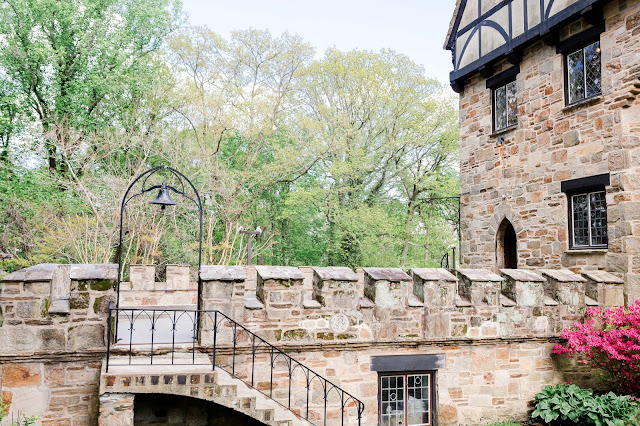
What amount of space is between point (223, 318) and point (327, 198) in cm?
1625

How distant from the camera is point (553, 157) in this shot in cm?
999

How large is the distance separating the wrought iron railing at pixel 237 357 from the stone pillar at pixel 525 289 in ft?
9.71

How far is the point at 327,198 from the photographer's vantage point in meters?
22.4

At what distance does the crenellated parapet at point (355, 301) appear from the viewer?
5.86m

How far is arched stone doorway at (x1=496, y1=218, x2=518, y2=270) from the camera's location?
11469 mm

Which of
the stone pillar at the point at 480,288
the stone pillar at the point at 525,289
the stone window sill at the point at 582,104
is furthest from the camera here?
the stone window sill at the point at 582,104

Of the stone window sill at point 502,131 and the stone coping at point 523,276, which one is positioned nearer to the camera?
the stone coping at point 523,276

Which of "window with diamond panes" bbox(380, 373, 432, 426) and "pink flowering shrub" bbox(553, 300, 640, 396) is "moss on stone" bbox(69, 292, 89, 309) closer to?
"window with diamond panes" bbox(380, 373, 432, 426)

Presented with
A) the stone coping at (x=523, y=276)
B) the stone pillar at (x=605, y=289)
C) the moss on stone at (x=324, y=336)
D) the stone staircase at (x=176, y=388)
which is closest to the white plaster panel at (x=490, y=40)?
the stone pillar at (x=605, y=289)

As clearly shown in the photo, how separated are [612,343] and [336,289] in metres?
4.18

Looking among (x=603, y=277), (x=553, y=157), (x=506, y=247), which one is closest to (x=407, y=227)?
(x=506, y=247)

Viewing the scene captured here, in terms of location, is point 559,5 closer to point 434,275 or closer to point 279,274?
point 434,275

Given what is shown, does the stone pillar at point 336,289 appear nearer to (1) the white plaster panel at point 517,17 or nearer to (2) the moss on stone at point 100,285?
(2) the moss on stone at point 100,285

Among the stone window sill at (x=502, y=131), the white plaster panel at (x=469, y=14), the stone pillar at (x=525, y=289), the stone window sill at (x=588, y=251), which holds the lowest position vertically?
the stone pillar at (x=525, y=289)
